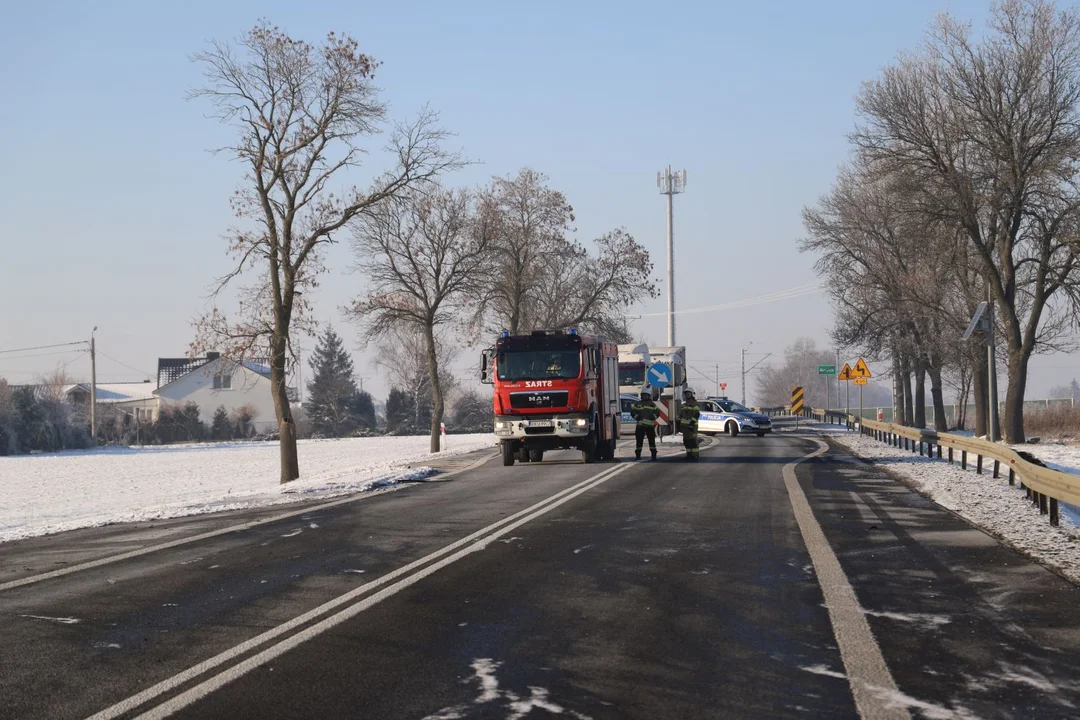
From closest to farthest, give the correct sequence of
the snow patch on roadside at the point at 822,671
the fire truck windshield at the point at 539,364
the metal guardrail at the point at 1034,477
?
1. the snow patch on roadside at the point at 822,671
2. the metal guardrail at the point at 1034,477
3. the fire truck windshield at the point at 539,364

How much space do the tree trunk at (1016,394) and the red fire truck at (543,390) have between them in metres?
18.3

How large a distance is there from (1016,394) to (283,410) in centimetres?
2416

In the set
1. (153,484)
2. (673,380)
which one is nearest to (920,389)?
(673,380)

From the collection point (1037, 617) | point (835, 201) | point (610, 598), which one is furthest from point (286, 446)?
point (835, 201)

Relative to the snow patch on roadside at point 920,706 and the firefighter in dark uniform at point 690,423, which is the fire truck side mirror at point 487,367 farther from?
the snow patch on roadside at point 920,706

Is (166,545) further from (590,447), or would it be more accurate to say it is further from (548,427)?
(590,447)

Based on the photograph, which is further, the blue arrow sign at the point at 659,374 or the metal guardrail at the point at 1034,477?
the blue arrow sign at the point at 659,374

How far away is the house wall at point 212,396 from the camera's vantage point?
11231cm

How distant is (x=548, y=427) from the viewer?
25.9 m

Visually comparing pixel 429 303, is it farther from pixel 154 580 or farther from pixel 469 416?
pixel 469 416

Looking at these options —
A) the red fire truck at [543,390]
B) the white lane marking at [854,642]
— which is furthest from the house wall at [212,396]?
the white lane marking at [854,642]

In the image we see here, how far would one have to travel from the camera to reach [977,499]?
1678cm

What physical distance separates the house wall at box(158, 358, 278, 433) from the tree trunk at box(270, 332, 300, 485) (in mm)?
79863

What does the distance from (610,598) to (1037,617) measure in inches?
125
